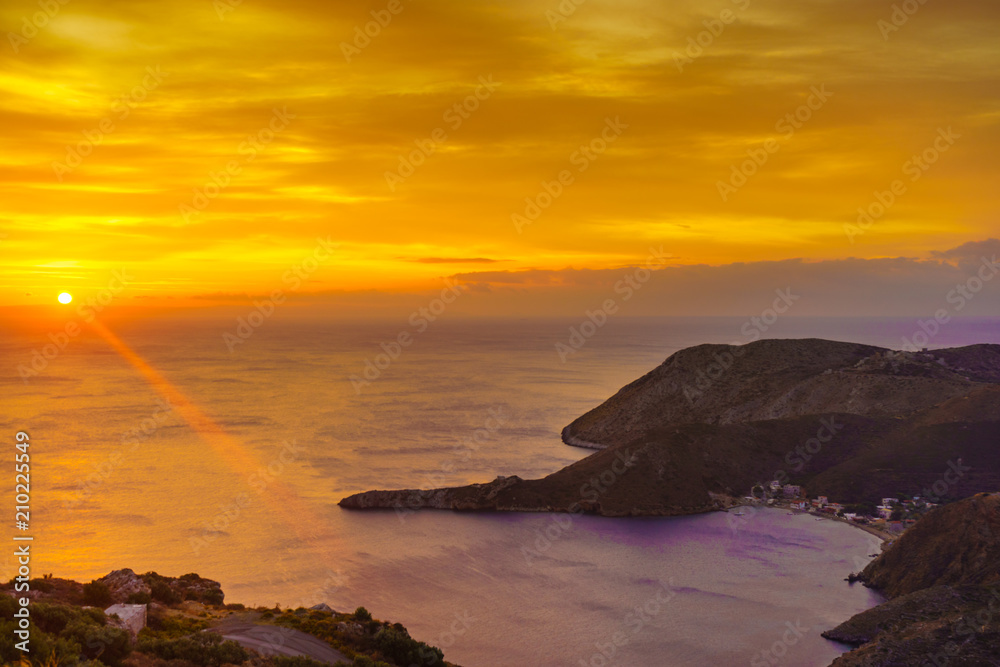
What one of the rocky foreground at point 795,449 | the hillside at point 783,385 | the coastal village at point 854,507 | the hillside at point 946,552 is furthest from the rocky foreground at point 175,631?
the hillside at point 783,385

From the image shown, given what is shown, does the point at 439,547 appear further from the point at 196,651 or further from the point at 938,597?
the point at 196,651

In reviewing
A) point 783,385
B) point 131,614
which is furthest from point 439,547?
point 783,385

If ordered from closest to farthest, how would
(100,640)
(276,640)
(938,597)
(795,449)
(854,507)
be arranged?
1. (100,640)
2. (276,640)
3. (938,597)
4. (854,507)
5. (795,449)

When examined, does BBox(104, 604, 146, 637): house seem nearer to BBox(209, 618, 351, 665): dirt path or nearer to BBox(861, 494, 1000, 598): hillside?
BBox(209, 618, 351, 665): dirt path

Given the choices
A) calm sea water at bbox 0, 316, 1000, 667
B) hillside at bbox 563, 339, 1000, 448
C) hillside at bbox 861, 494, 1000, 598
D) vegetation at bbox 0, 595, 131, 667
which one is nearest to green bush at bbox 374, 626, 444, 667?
vegetation at bbox 0, 595, 131, 667

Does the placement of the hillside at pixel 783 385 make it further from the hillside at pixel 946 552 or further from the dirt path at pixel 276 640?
the dirt path at pixel 276 640
